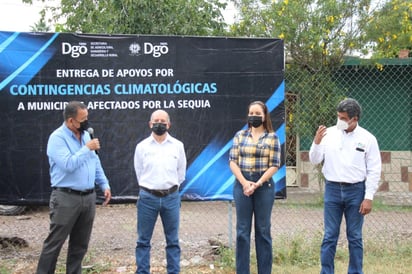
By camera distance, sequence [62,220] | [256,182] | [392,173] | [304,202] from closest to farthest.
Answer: [62,220] < [256,182] < [304,202] < [392,173]

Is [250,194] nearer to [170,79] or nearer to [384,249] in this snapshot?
[170,79]

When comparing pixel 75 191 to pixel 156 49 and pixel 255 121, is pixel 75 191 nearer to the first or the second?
pixel 255 121

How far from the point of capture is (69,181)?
16.0 ft

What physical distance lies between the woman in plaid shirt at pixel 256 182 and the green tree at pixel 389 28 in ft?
20.5

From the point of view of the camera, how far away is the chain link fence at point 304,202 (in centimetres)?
653

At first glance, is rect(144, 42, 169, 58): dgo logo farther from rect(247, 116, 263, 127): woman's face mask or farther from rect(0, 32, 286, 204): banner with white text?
rect(247, 116, 263, 127): woman's face mask

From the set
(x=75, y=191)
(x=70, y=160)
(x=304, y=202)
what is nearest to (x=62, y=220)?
(x=75, y=191)

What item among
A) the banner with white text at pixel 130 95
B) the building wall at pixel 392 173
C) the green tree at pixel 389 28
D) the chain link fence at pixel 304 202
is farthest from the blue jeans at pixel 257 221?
the green tree at pixel 389 28

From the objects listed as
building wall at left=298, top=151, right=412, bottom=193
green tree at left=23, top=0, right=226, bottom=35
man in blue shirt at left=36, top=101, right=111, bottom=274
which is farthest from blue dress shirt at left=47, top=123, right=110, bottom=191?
building wall at left=298, top=151, right=412, bottom=193

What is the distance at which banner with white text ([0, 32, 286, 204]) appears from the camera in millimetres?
5977

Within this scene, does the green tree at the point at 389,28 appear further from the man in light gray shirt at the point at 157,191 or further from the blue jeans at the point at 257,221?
the man in light gray shirt at the point at 157,191

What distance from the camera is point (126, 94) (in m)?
6.09

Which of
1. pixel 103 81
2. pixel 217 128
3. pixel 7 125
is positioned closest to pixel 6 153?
pixel 7 125

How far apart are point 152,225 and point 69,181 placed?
93 centimetres
